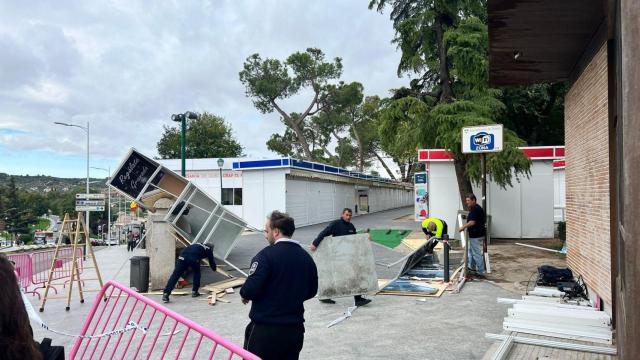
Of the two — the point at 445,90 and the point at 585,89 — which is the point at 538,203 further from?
the point at 585,89

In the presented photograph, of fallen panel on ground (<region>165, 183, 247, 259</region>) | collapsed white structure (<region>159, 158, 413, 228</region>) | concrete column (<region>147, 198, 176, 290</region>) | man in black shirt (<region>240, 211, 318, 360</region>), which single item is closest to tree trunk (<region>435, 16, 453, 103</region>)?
collapsed white structure (<region>159, 158, 413, 228</region>)

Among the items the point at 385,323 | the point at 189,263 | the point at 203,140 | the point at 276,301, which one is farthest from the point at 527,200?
the point at 203,140

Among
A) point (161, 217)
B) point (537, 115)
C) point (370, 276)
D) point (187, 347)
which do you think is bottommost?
point (187, 347)

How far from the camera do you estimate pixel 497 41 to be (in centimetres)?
686

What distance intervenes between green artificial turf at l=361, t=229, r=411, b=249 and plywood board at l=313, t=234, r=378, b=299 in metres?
8.65

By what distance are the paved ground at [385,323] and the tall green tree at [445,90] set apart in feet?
26.0

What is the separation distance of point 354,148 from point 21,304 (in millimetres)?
55018

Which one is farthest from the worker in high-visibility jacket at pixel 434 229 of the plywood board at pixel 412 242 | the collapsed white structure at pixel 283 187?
the collapsed white structure at pixel 283 187

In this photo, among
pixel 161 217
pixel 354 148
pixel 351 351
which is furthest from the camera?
pixel 354 148

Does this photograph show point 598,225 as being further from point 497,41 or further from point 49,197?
point 49,197

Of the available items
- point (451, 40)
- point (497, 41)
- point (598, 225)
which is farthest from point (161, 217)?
point (451, 40)

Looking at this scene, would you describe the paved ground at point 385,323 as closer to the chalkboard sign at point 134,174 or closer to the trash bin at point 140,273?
the trash bin at point 140,273

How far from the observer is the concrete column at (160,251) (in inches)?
414

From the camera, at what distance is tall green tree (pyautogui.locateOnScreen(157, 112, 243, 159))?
60.3 meters
